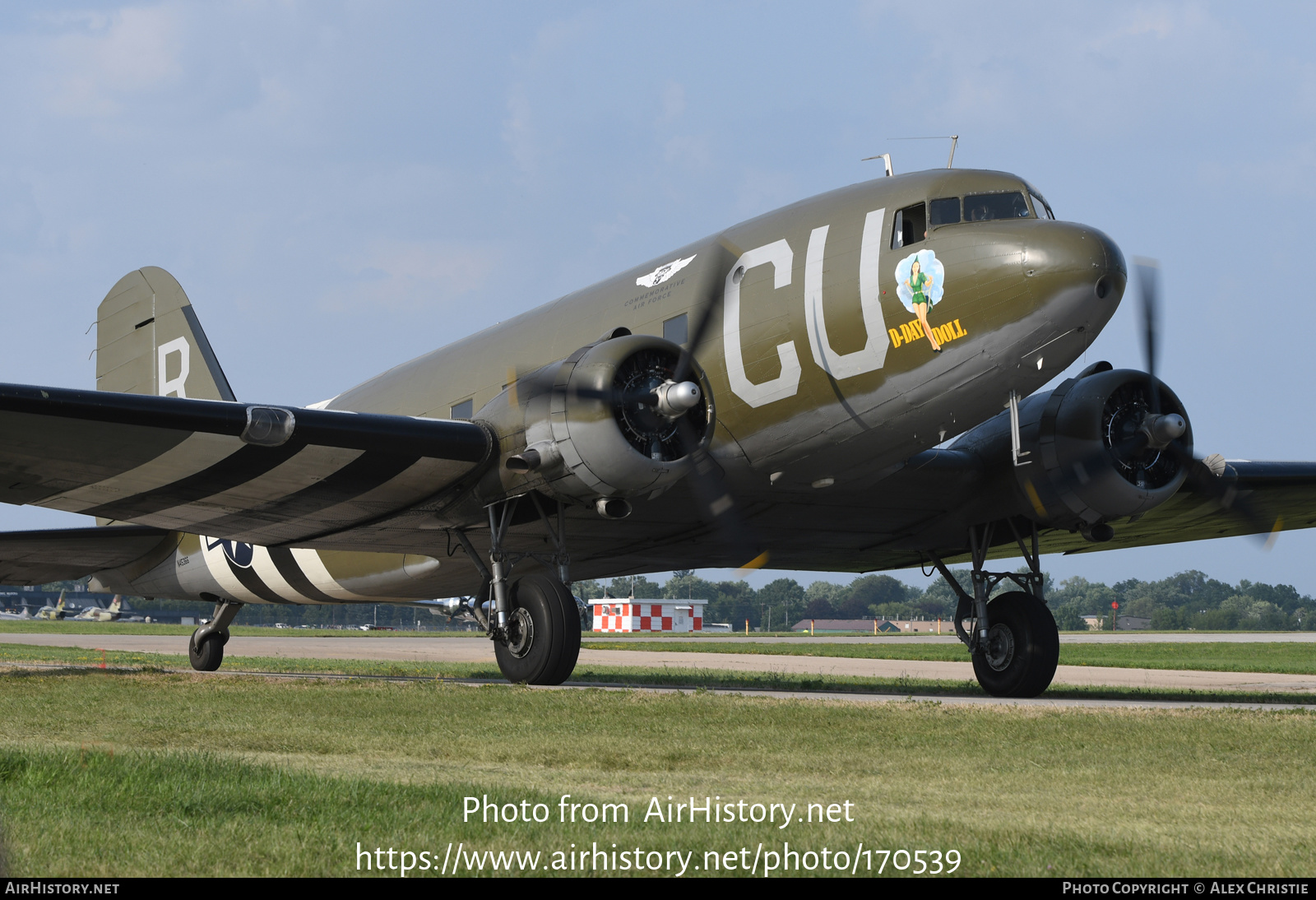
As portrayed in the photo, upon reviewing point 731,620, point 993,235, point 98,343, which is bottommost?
point 731,620

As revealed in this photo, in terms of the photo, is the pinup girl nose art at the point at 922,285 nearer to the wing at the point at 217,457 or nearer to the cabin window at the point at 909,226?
the cabin window at the point at 909,226

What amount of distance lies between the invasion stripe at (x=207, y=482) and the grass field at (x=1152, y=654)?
20.9 metres

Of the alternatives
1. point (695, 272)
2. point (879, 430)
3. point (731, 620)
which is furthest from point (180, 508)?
point (731, 620)

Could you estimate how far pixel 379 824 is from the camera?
5.13 metres

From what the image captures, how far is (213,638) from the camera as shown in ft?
68.7

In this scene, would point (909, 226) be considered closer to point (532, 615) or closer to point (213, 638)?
point (532, 615)

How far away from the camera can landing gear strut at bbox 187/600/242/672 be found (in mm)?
20844

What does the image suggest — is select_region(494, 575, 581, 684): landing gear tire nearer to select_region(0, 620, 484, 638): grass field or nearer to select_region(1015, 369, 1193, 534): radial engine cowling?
select_region(1015, 369, 1193, 534): radial engine cowling

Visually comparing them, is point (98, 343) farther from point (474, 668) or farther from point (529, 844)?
point (529, 844)

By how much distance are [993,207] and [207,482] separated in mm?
9284

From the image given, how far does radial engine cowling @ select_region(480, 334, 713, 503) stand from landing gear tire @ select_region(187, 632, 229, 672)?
10.7 meters

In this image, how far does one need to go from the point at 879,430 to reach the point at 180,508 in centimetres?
866

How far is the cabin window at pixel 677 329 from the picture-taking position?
44.1 ft
